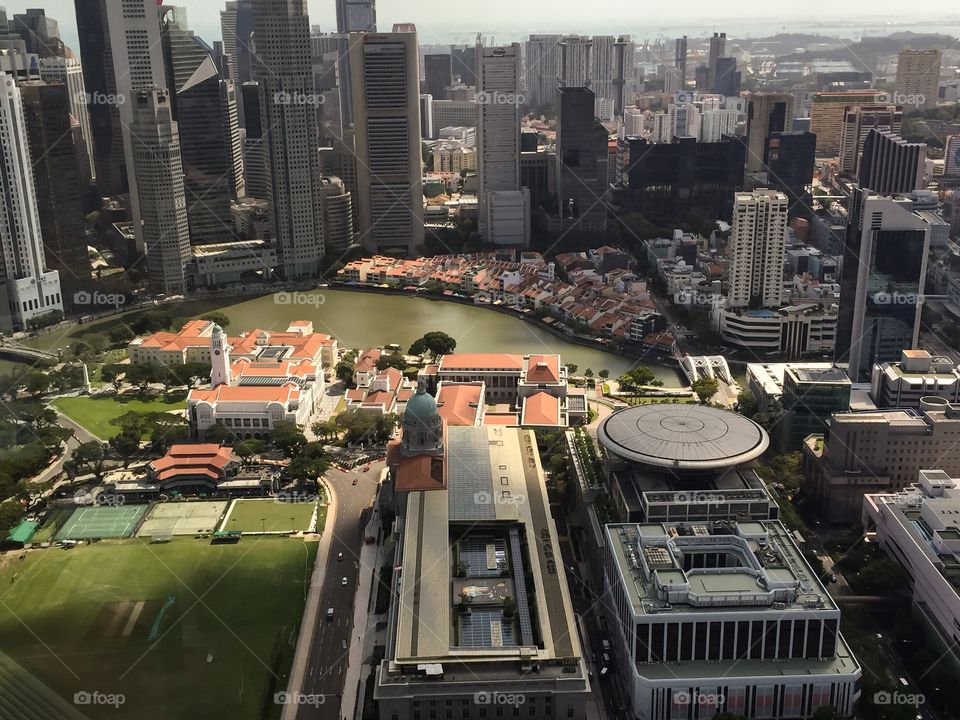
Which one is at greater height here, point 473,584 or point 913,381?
point 913,381

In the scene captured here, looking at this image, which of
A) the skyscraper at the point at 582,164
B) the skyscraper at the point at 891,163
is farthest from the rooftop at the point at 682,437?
the skyscraper at the point at 891,163

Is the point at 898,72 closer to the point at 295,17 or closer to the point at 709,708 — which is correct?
the point at 295,17

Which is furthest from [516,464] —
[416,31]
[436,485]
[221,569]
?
[416,31]

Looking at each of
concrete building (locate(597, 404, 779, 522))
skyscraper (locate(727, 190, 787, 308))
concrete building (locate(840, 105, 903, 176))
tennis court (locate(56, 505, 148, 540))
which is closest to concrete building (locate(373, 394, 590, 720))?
concrete building (locate(597, 404, 779, 522))

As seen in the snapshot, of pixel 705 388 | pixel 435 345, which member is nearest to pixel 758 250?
pixel 705 388

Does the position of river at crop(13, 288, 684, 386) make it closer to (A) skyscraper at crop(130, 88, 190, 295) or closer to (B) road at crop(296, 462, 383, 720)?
(A) skyscraper at crop(130, 88, 190, 295)

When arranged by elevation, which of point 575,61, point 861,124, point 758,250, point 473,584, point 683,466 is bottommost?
point 473,584

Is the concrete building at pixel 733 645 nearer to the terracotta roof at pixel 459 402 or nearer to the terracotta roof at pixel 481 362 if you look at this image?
the terracotta roof at pixel 459 402

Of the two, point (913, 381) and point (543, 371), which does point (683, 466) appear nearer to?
point (913, 381)
